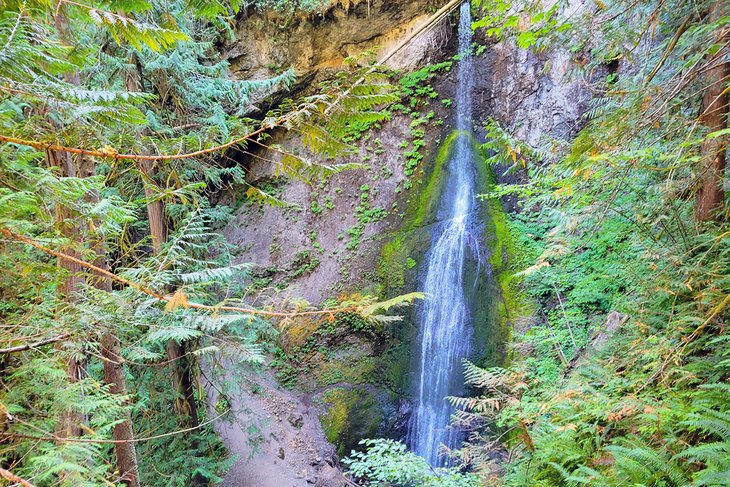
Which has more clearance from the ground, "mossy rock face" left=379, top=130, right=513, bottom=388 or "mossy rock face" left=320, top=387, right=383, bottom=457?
"mossy rock face" left=379, top=130, right=513, bottom=388

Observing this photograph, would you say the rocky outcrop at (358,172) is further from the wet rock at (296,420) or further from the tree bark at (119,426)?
the tree bark at (119,426)

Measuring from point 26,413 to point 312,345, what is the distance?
820 cm

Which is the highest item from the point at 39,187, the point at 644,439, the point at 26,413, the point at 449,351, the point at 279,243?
the point at 279,243

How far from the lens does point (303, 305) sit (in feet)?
8.26

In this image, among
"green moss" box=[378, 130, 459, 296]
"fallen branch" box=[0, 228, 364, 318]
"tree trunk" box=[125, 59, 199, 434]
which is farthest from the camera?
"green moss" box=[378, 130, 459, 296]

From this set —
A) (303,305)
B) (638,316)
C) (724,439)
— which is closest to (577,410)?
(638,316)

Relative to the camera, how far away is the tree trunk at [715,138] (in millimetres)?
3182

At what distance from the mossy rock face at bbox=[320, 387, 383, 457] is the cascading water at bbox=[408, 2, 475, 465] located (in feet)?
3.27

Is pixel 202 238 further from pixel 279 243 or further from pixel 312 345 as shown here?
pixel 279 243

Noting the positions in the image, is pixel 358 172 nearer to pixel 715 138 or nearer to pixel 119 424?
pixel 119 424

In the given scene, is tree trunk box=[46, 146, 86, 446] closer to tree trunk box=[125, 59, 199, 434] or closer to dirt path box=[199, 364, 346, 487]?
tree trunk box=[125, 59, 199, 434]

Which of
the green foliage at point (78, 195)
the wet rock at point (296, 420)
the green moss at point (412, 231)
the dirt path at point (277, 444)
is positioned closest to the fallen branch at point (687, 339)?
the green foliage at point (78, 195)

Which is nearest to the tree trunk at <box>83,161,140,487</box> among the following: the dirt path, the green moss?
the dirt path

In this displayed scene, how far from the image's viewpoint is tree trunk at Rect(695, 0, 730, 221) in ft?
10.4
